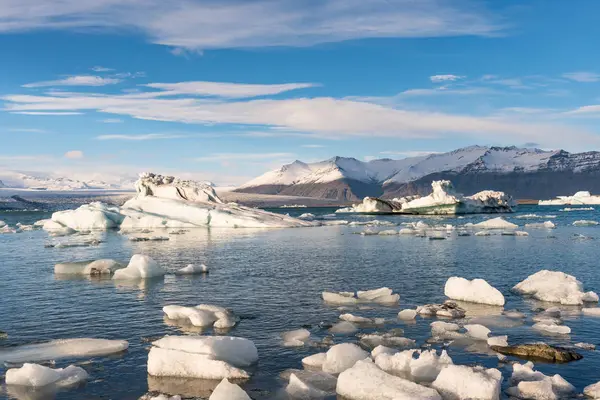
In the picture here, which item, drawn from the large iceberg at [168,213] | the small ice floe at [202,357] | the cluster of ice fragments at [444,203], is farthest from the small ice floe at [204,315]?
the cluster of ice fragments at [444,203]

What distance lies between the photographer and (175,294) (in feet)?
66.6

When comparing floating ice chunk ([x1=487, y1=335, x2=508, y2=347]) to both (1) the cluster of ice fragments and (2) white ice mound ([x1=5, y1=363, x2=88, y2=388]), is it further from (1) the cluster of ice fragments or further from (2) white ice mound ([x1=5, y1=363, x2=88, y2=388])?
(1) the cluster of ice fragments

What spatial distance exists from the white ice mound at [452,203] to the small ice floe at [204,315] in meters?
84.8

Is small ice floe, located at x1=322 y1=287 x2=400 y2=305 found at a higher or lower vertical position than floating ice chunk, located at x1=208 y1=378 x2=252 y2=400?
lower

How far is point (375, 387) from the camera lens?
10055 millimetres

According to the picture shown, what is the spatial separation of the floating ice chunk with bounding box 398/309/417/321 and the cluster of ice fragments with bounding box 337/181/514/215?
273 ft

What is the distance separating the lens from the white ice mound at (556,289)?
59.7ft

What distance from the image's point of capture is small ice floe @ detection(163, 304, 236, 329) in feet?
50.3

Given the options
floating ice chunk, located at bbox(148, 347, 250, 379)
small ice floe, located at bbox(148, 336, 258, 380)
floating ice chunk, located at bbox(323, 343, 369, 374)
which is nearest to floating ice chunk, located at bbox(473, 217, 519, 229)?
floating ice chunk, located at bbox(323, 343, 369, 374)

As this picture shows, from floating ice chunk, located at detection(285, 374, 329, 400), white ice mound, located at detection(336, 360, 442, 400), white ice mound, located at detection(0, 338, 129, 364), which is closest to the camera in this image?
white ice mound, located at detection(336, 360, 442, 400)

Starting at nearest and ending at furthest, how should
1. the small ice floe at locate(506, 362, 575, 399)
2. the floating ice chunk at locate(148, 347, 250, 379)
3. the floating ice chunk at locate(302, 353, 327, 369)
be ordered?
the small ice floe at locate(506, 362, 575, 399) → the floating ice chunk at locate(148, 347, 250, 379) → the floating ice chunk at locate(302, 353, 327, 369)

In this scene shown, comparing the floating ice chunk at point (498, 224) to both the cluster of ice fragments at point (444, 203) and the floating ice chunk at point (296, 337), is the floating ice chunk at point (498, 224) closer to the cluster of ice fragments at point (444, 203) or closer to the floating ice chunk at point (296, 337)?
the cluster of ice fragments at point (444, 203)

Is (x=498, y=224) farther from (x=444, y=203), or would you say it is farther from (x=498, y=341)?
(x=444, y=203)

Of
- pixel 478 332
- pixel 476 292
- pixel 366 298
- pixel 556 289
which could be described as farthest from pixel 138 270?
pixel 556 289
